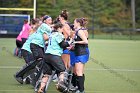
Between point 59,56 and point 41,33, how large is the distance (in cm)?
172

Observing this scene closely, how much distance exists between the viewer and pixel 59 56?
11.9 meters

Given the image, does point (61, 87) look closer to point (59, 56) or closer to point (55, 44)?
point (59, 56)

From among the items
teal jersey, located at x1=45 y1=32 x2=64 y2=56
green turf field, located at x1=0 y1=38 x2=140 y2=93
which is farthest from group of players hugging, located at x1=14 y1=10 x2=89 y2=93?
green turf field, located at x1=0 y1=38 x2=140 y2=93

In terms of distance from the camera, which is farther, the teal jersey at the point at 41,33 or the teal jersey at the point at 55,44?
the teal jersey at the point at 41,33

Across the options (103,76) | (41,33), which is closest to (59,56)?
(41,33)

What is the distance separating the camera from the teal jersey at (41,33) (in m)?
13.1

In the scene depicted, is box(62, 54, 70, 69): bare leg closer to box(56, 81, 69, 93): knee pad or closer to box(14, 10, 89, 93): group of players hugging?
box(14, 10, 89, 93): group of players hugging

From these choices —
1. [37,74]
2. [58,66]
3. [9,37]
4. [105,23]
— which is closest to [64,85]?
[58,66]

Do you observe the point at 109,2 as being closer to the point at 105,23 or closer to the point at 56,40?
the point at 105,23

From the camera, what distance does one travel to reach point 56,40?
1183cm

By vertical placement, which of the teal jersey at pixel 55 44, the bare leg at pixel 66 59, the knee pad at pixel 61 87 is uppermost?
the teal jersey at pixel 55 44

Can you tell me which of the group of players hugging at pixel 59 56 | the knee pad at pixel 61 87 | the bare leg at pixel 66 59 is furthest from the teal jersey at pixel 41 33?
the knee pad at pixel 61 87

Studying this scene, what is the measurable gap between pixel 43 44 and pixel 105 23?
4551 cm

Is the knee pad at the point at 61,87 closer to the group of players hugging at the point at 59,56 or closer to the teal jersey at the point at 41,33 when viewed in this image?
the group of players hugging at the point at 59,56
